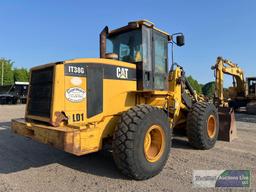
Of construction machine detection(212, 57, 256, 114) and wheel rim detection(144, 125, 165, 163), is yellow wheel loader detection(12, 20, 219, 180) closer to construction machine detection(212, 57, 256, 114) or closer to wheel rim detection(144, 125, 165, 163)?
wheel rim detection(144, 125, 165, 163)

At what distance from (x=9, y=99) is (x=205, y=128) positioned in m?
27.7

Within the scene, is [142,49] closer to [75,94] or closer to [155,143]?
[75,94]

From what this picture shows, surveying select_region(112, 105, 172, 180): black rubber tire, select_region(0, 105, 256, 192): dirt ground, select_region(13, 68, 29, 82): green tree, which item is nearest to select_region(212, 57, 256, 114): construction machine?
select_region(0, 105, 256, 192): dirt ground

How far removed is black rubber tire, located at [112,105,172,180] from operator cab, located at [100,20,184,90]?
1.01m

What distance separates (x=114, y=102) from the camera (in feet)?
16.0

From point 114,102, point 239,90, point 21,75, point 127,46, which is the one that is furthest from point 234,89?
point 21,75

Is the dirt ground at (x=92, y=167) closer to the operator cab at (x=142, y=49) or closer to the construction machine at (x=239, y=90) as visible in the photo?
the operator cab at (x=142, y=49)

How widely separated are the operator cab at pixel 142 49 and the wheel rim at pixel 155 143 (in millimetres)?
934

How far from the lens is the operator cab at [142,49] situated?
531 cm

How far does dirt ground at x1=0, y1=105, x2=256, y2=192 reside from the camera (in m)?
4.17

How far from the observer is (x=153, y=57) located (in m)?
5.53

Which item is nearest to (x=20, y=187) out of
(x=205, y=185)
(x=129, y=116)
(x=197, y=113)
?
(x=129, y=116)

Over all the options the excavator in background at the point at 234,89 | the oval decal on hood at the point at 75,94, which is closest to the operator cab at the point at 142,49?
the oval decal on hood at the point at 75,94

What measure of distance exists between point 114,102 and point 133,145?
3.26 ft
